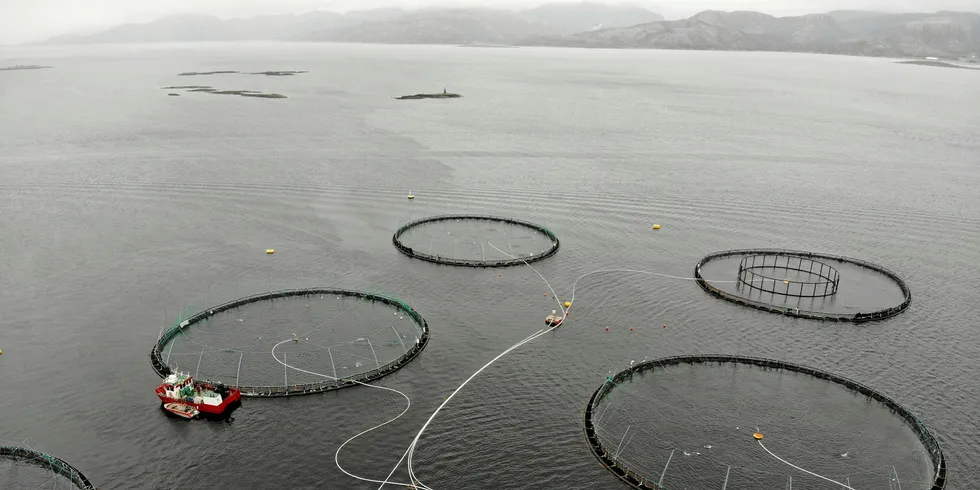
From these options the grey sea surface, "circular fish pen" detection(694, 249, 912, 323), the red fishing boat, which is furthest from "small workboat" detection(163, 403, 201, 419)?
"circular fish pen" detection(694, 249, 912, 323)

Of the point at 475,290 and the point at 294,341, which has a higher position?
the point at 475,290

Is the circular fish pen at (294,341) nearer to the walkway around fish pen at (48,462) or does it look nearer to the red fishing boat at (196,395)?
the red fishing boat at (196,395)

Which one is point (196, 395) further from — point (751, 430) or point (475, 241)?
point (475, 241)

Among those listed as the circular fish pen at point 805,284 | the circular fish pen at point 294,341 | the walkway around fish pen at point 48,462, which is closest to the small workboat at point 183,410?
the circular fish pen at point 294,341

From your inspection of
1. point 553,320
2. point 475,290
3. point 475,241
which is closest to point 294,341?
point 475,290

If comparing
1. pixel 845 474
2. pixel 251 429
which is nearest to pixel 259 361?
pixel 251 429

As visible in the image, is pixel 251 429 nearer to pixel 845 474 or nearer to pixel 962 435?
pixel 845 474

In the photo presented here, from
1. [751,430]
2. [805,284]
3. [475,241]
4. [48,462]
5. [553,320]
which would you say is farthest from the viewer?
[475,241]
